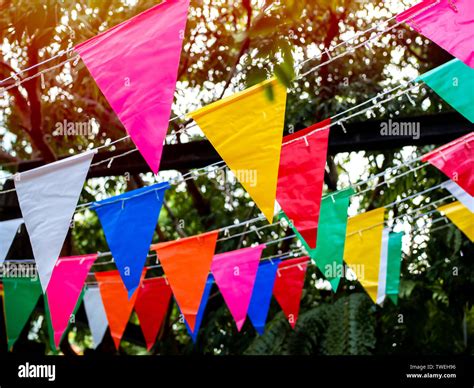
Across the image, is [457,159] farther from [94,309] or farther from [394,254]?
[94,309]

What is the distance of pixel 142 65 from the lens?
10.5 feet

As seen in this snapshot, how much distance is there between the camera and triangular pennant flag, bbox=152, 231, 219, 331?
4941mm

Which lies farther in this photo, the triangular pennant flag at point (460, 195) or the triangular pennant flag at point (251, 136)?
the triangular pennant flag at point (460, 195)

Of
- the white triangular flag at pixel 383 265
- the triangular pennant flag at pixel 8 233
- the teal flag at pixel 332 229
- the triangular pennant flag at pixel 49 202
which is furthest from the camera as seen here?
the white triangular flag at pixel 383 265

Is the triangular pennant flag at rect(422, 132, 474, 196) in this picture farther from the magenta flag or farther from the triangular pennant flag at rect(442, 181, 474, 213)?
the magenta flag

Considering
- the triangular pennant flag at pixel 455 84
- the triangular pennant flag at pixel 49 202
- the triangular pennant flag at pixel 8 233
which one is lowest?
the triangular pennant flag at pixel 49 202

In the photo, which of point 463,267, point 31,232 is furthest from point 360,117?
point 31,232

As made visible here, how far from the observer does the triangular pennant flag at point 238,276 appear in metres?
5.42

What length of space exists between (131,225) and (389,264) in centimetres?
230

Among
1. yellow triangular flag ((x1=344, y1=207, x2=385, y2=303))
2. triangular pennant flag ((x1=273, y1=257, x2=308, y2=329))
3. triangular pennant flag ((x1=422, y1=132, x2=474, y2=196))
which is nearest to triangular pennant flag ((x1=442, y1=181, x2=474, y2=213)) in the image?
yellow triangular flag ((x1=344, y1=207, x2=385, y2=303))

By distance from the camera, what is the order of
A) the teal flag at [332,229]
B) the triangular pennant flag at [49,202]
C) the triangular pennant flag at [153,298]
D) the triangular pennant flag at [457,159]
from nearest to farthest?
the triangular pennant flag at [49,202]
the triangular pennant flag at [457,159]
the teal flag at [332,229]
the triangular pennant flag at [153,298]

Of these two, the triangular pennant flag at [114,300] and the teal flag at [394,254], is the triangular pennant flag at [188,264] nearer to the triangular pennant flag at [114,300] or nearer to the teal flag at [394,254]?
the triangular pennant flag at [114,300]

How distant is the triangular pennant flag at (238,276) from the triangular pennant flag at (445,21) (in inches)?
91.0

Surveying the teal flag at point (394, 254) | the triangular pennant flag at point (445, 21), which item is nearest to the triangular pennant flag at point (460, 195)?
the teal flag at point (394, 254)
